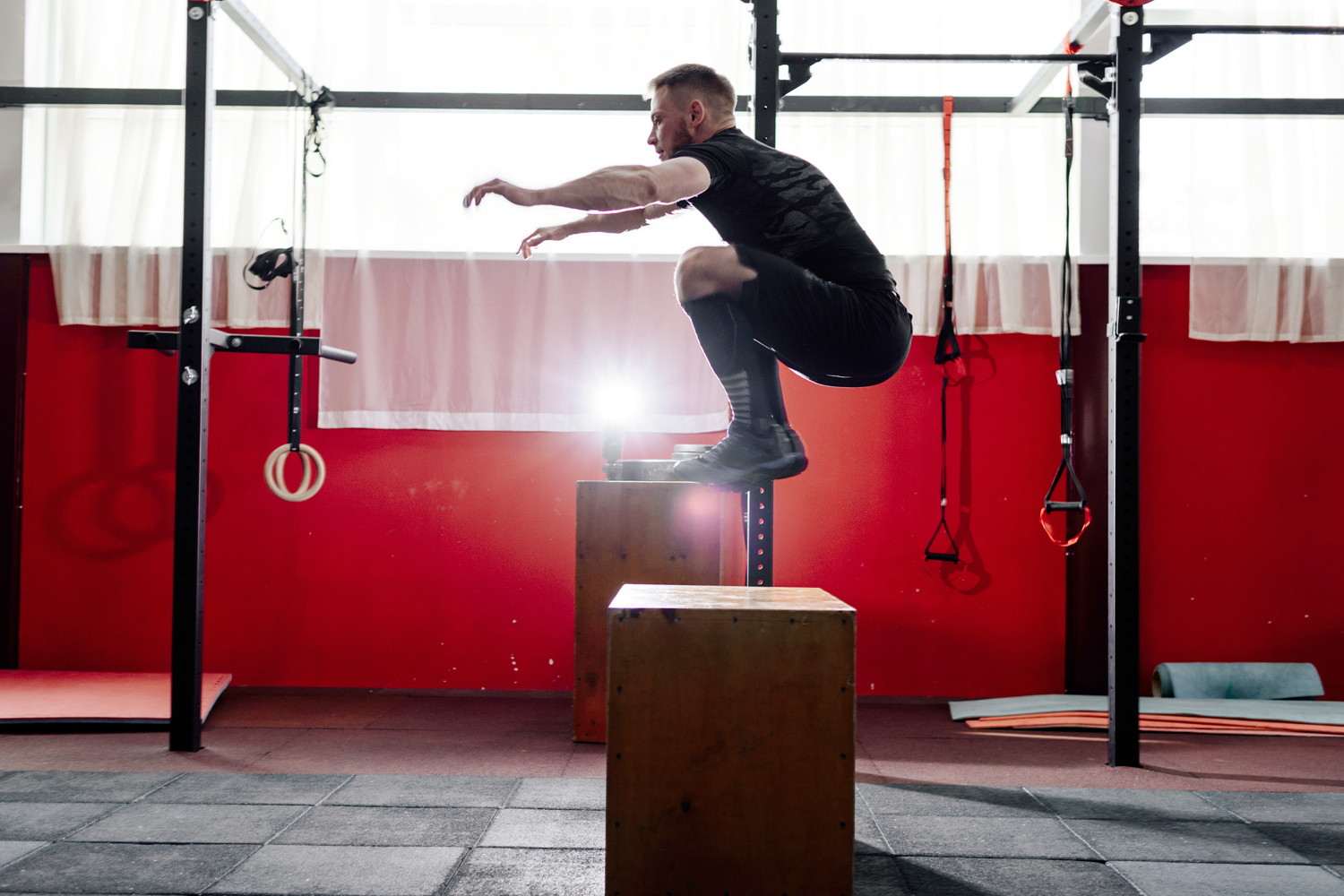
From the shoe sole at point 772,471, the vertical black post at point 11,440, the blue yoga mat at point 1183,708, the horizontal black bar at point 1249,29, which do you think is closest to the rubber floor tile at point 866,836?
the shoe sole at point 772,471

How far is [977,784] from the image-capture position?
9.82 feet

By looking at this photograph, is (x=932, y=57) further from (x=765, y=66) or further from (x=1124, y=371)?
(x=1124, y=371)

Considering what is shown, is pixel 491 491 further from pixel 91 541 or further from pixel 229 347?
pixel 91 541

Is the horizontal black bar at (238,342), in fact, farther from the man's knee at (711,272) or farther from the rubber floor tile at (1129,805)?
the rubber floor tile at (1129,805)

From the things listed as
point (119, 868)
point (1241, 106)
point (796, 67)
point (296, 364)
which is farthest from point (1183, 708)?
point (296, 364)

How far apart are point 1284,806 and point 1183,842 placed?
59cm

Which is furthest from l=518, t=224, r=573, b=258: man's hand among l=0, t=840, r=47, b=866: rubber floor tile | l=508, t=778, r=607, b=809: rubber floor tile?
l=0, t=840, r=47, b=866: rubber floor tile

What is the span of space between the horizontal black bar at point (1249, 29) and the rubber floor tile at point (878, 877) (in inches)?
115

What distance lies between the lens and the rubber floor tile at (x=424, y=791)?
2.71 m

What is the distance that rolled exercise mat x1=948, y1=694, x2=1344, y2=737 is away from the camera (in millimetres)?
3660

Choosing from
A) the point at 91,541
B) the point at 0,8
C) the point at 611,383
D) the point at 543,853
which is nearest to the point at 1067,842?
the point at 543,853

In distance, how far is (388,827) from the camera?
8.18 feet

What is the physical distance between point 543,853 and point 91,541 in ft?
10.5

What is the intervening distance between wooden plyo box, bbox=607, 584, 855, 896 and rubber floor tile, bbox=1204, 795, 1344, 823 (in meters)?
1.54
